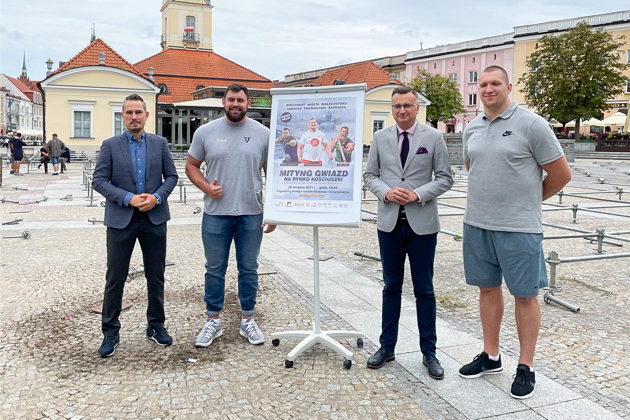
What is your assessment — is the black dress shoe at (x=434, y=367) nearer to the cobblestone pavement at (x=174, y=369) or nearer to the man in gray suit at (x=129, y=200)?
the cobblestone pavement at (x=174, y=369)

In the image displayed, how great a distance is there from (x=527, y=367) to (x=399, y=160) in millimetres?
1711

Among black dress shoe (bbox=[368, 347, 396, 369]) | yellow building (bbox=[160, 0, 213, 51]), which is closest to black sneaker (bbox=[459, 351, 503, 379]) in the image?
black dress shoe (bbox=[368, 347, 396, 369])

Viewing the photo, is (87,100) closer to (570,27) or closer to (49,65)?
(49,65)

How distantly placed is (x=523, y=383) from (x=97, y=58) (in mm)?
Answer: 39100

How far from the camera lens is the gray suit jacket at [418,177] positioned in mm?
4180

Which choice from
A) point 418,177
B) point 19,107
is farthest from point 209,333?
point 19,107

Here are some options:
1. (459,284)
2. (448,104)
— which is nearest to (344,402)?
(459,284)

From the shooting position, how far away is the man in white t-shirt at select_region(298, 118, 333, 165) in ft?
14.5

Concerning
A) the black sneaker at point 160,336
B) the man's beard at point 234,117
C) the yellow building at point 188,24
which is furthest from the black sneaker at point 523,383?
the yellow building at point 188,24

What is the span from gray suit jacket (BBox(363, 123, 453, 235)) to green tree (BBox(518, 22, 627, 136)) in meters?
50.1

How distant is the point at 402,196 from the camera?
13.4 ft

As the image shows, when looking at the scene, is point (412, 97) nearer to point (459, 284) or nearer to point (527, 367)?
point (527, 367)

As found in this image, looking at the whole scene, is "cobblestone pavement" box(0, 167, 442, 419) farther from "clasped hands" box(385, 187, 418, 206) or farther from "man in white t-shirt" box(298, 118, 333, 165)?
"man in white t-shirt" box(298, 118, 333, 165)

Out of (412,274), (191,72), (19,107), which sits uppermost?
(19,107)
